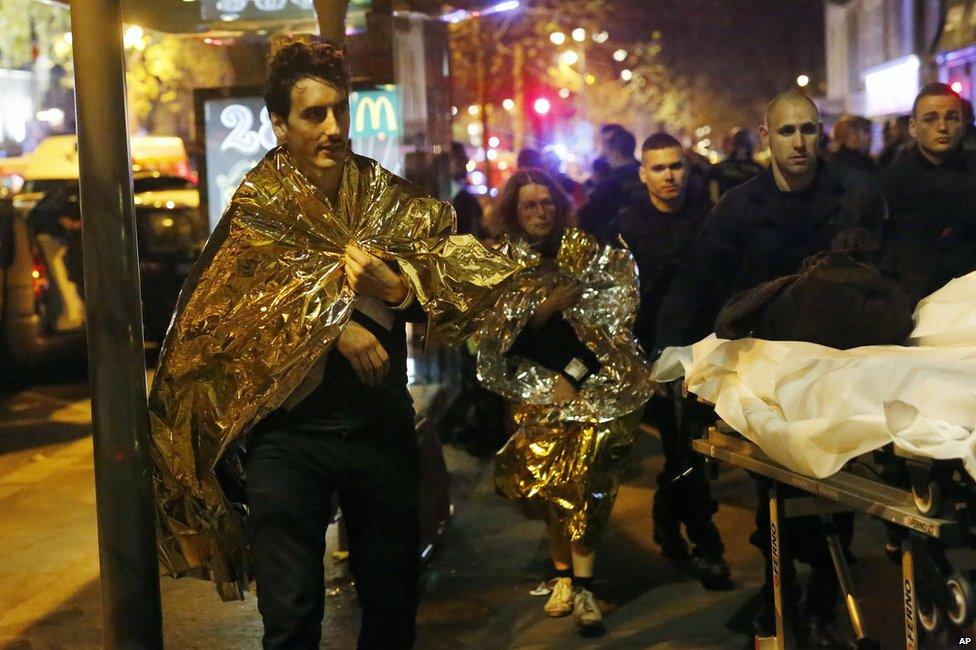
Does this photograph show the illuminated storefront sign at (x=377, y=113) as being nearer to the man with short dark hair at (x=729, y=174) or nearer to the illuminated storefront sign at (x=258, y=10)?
the illuminated storefront sign at (x=258, y=10)

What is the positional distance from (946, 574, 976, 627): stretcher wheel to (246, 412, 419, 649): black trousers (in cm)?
153

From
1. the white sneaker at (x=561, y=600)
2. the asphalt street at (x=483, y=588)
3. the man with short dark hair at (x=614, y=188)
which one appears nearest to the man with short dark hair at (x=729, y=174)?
the man with short dark hair at (x=614, y=188)

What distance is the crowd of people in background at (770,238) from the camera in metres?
5.28

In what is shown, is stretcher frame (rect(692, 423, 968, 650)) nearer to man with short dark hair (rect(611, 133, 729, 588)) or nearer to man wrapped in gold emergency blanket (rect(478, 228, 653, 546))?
man wrapped in gold emergency blanket (rect(478, 228, 653, 546))

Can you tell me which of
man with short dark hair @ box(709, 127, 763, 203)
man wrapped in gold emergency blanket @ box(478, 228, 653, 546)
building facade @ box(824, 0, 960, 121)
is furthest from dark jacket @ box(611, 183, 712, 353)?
man with short dark hair @ box(709, 127, 763, 203)

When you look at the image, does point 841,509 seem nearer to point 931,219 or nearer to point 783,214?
point 783,214

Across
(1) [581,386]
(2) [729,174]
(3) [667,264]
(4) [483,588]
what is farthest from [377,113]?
(1) [581,386]

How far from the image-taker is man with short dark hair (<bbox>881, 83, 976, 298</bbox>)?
6.45m

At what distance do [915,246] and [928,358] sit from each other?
2.83 m

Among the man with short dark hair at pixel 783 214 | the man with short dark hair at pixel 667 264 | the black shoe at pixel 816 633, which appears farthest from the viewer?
the man with short dark hair at pixel 667 264

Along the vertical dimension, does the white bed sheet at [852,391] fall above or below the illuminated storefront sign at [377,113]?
below

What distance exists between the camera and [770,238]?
5.59m

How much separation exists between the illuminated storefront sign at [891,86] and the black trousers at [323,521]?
2987cm

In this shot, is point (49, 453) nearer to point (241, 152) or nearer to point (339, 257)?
point (241, 152)
